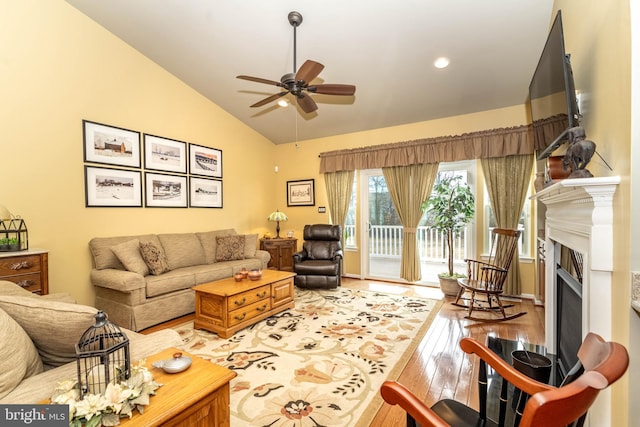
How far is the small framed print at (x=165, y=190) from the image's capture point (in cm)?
415

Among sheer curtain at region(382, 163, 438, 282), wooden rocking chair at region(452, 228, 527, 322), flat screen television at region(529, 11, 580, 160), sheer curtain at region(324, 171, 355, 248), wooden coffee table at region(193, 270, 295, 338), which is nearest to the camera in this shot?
flat screen television at region(529, 11, 580, 160)

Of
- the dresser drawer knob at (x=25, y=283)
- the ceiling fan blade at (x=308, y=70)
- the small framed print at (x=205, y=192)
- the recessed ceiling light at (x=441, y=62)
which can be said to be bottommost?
the dresser drawer knob at (x=25, y=283)

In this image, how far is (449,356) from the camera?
2586mm

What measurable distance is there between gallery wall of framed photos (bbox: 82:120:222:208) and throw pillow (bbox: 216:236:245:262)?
74 centimetres

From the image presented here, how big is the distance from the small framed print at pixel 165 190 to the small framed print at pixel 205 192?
0.13 m

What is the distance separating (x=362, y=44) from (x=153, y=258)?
367 centimetres

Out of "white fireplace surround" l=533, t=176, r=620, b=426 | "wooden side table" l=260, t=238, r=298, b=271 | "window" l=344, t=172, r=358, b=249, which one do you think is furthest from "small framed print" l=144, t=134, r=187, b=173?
"white fireplace surround" l=533, t=176, r=620, b=426

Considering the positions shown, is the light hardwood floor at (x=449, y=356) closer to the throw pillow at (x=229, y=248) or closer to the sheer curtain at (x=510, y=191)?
the sheer curtain at (x=510, y=191)

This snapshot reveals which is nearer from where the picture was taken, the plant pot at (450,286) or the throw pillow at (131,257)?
the throw pillow at (131,257)

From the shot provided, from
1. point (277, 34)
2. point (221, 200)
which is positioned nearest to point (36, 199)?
point (221, 200)

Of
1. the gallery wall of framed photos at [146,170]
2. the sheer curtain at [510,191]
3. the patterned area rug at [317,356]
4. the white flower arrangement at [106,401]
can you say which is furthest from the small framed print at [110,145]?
the sheer curtain at [510,191]

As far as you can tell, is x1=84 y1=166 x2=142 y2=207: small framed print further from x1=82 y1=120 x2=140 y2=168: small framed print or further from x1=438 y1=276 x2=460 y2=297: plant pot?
x1=438 y1=276 x2=460 y2=297: plant pot

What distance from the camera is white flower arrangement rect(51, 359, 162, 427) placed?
2.99 ft

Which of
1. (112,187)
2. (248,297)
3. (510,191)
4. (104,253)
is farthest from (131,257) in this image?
(510,191)
